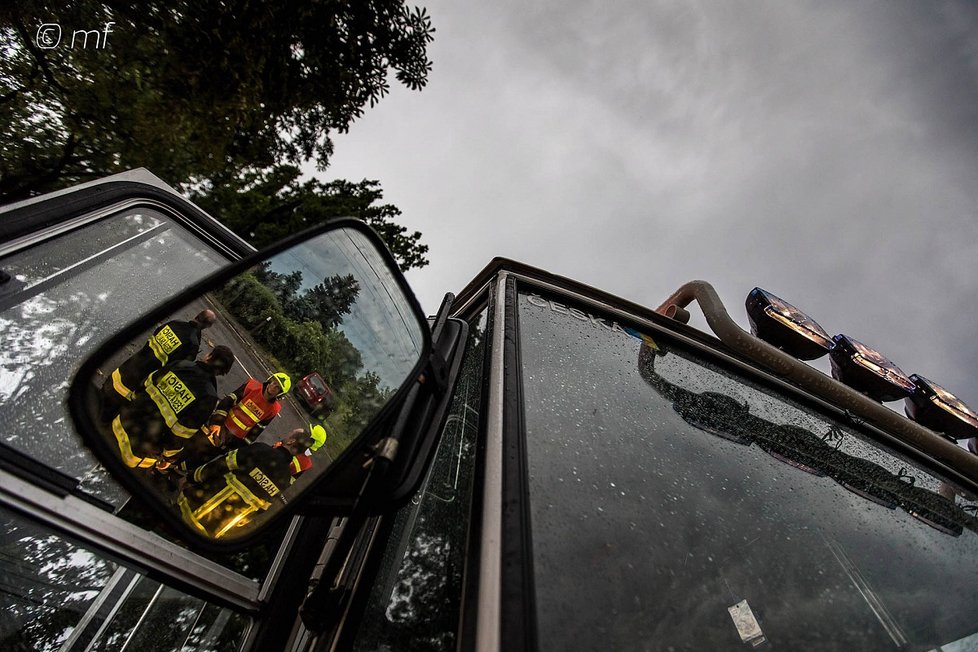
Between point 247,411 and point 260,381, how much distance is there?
0.10m

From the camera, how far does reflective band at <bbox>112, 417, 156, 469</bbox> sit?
0.74 metres

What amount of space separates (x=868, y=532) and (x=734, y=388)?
2.24ft

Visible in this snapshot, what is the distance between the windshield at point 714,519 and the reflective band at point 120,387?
2.60 ft

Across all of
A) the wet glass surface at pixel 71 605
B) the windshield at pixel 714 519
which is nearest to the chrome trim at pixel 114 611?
the wet glass surface at pixel 71 605

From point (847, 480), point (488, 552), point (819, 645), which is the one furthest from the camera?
point (847, 480)

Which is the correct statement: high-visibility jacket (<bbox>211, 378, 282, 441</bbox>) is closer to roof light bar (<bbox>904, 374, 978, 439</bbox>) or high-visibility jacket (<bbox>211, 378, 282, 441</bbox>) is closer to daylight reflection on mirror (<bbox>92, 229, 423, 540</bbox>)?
daylight reflection on mirror (<bbox>92, 229, 423, 540</bbox>)

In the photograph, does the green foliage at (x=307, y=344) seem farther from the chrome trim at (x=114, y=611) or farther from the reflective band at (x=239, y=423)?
the chrome trim at (x=114, y=611)

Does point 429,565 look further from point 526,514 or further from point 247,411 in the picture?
point 247,411

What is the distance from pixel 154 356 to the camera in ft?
2.76

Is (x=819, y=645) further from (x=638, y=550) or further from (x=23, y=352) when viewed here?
(x=23, y=352)

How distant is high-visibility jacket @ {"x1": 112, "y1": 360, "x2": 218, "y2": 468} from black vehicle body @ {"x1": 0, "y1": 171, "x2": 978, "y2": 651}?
0.91ft

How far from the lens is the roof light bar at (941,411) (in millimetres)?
2414

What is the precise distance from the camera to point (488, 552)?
2.45 ft

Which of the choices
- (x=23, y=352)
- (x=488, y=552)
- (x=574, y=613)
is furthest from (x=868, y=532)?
(x=23, y=352)
